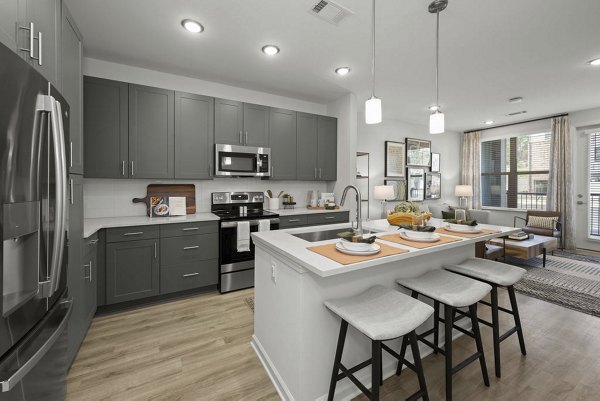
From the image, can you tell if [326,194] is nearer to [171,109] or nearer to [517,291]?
[171,109]

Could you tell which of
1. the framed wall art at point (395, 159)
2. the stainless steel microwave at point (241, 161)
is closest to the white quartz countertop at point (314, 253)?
the stainless steel microwave at point (241, 161)

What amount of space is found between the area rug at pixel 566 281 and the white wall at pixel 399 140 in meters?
2.52

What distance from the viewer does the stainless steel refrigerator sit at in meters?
0.82

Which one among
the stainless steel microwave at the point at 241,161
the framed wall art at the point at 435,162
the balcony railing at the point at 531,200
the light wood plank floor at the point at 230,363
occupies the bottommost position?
the light wood plank floor at the point at 230,363

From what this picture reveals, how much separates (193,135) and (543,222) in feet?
21.2

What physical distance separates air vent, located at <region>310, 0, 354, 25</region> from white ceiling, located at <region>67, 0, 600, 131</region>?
6cm

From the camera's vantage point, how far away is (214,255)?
3.06m

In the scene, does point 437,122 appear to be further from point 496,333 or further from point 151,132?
point 151,132

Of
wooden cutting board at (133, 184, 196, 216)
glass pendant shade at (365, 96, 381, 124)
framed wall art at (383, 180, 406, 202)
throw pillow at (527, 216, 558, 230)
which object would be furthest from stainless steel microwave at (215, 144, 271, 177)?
throw pillow at (527, 216, 558, 230)

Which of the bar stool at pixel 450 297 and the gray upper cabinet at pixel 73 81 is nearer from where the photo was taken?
the bar stool at pixel 450 297

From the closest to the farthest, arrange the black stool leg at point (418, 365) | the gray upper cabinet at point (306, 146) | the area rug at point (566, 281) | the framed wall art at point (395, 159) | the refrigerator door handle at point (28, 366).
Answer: the refrigerator door handle at point (28, 366) → the black stool leg at point (418, 365) → the area rug at point (566, 281) → the gray upper cabinet at point (306, 146) → the framed wall art at point (395, 159)

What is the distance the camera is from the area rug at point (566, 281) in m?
2.89

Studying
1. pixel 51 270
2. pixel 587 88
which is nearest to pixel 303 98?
pixel 51 270

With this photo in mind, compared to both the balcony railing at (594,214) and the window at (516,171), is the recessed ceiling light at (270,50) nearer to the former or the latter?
the window at (516,171)
